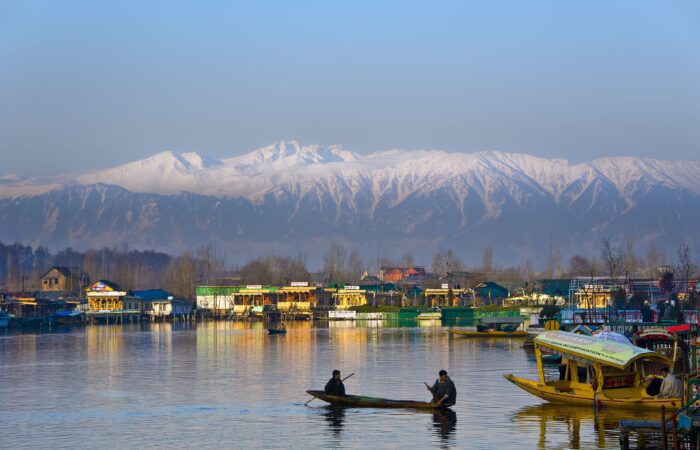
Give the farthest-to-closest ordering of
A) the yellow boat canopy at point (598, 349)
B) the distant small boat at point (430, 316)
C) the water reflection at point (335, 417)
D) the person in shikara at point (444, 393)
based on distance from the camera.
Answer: the distant small boat at point (430, 316) → the person in shikara at point (444, 393) → the water reflection at point (335, 417) → the yellow boat canopy at point (598, 349)

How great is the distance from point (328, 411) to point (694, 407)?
58.7 feet

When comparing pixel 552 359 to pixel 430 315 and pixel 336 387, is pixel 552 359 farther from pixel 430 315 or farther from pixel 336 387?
pixel 430 315

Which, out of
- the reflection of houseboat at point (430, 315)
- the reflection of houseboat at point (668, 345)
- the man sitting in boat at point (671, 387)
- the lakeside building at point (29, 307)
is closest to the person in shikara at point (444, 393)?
the reflection of houseboat at point (668, 345)

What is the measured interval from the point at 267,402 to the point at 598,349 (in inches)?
610

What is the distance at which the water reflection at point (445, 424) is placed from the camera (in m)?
39.8

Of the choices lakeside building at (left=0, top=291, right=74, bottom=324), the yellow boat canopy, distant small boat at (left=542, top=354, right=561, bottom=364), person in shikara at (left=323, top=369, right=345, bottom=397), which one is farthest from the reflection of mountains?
lakeside building at (left=0, top=291, right=74, bottom=324)

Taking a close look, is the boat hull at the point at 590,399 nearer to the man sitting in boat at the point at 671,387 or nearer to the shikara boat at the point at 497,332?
the man sitting in boat at the point at 671,387

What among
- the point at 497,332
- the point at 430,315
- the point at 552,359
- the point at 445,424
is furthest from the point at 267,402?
the point at 430,315

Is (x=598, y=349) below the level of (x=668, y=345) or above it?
above

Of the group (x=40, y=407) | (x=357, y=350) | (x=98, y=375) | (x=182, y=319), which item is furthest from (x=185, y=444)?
(x=182, y=319)

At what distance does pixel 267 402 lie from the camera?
51.0 m

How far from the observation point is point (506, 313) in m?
175

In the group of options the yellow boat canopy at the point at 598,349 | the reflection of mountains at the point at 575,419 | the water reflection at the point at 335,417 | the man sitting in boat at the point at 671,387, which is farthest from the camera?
the water reflection at the point at 335,417

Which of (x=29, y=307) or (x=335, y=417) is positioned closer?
(x=335, y=417)
